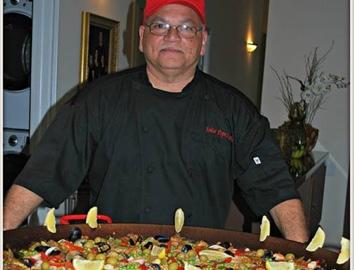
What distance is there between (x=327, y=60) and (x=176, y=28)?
2257 mm

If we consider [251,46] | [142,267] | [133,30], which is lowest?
[142,267]

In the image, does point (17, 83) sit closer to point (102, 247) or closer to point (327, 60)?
point (102, 247)

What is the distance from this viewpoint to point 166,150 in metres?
1.64

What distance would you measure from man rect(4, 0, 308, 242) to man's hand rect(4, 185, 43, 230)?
12 centimetres

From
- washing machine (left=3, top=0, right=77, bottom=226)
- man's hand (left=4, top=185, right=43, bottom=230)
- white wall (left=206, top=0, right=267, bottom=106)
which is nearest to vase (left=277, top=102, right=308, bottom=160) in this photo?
washing machine (left=3, top=0, right=77, bottom=226)

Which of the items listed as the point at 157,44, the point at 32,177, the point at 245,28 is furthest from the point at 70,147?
the point at 245,28

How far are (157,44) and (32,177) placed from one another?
0.53 metres

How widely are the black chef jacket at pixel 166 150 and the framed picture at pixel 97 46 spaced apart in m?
1.19

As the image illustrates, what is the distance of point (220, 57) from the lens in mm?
6070

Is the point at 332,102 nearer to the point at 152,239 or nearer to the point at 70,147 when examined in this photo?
the point at 70,147

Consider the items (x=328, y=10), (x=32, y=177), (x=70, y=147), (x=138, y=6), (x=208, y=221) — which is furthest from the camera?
(x=328, y=10)

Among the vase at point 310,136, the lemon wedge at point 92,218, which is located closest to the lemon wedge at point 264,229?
the lemon wedge at point 92,218

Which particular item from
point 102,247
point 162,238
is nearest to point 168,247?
point 162,238

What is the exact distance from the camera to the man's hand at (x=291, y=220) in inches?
55.7
